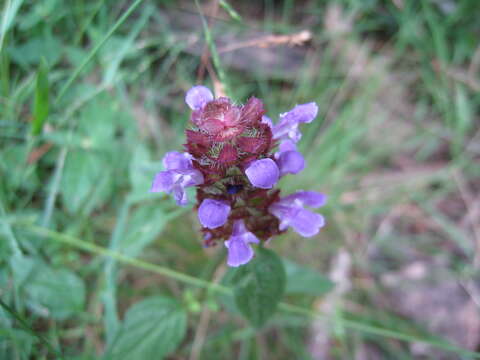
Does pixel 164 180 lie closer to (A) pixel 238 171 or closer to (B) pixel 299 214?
(A) pixel 238 171

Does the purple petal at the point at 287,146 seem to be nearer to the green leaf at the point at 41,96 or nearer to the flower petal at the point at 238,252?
the flower petal at the point at 238,252

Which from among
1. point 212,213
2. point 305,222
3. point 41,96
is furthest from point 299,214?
point 41,96

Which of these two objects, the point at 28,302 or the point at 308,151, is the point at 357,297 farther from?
the point at 28,302

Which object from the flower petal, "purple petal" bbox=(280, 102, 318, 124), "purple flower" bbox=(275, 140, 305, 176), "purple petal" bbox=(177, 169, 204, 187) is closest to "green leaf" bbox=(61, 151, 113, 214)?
"purple petal" bbox=(177, 169, 204, 187)

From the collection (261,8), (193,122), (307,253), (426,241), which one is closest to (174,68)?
(261,8)

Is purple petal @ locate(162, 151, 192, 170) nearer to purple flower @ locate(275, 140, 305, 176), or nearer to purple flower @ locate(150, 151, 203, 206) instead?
purple flower @ locate(150, 151, 203, 206)

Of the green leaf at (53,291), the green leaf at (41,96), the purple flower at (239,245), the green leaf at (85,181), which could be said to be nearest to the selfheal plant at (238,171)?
the purple flower at (239,245)
